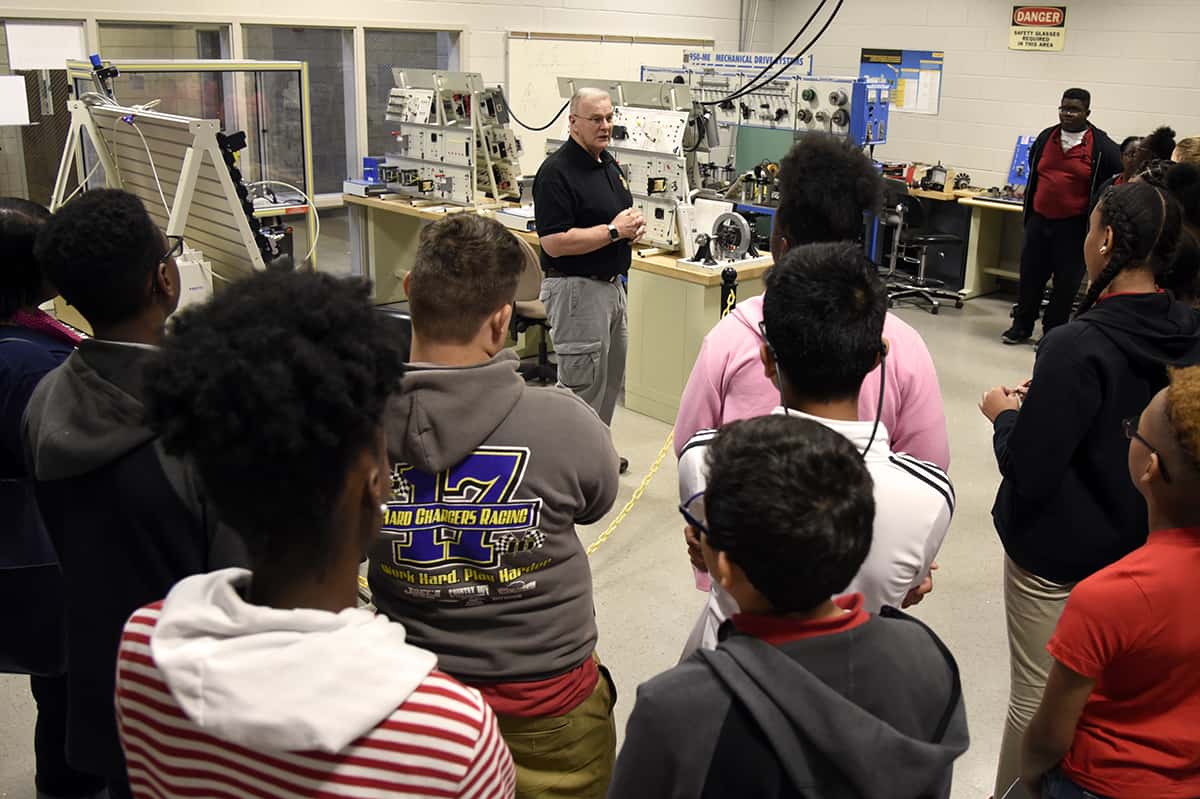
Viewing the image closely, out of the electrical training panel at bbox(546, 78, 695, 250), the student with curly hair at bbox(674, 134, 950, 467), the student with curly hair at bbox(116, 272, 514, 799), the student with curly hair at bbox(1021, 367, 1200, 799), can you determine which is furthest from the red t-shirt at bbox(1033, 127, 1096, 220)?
the student with curly hair at bbox(116, 272, 514, 799)

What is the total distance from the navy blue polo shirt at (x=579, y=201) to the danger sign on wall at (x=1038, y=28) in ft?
17.4

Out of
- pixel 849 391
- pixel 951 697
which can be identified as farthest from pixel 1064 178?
pixel 951 697

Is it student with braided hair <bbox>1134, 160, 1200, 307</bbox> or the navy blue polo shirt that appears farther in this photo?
the navy blue polo shirt

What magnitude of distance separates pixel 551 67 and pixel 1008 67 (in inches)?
144

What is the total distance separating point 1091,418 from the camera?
1983 millimetres

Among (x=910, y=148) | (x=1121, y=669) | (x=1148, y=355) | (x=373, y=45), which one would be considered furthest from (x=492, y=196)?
(x=1121, y=669)

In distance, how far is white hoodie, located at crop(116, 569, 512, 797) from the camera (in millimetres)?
901

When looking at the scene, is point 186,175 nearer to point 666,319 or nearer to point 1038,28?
point 666,319

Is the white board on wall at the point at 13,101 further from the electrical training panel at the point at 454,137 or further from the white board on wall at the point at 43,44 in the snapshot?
the electrical training panel at the point at 454,137

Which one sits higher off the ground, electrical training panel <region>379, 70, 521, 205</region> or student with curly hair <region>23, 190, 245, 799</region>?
electrical training panel <region>379, 70, 521, 205</region>

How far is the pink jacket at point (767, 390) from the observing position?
76.5 inches

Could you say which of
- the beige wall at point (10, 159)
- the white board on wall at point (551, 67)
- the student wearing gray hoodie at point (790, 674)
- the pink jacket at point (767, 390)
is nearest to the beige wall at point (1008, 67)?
the white board on wall at point (551, 67)

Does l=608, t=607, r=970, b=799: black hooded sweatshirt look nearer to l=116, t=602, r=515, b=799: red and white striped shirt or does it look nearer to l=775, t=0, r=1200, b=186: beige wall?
l=116, t=602, r=515, b=799: red and white striped shirt

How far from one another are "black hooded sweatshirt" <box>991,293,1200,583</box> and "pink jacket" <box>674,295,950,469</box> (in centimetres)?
20
